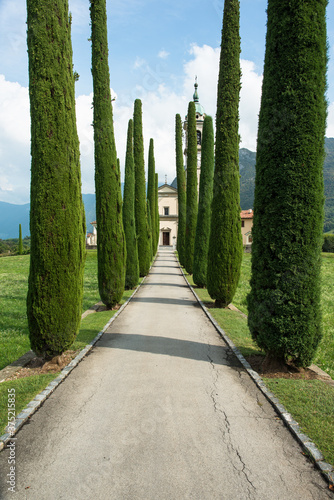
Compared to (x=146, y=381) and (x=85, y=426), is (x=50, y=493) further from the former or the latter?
(x=146, y=381)

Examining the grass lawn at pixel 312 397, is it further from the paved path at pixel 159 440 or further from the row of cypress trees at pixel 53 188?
the row of cypress trees at pixel 53 188

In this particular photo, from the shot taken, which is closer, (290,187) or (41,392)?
(41,392)

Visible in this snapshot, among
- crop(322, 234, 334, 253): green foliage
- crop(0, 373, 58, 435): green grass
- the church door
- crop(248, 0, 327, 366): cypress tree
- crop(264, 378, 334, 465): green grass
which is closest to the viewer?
crop(264, 378, 334, 465): green grass

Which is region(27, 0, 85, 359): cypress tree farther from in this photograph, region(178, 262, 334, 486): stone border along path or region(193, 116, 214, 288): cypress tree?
region(193, 116, 214, 288): cypress tree

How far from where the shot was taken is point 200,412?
450 centimetres

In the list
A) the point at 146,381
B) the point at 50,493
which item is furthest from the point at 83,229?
the point at 50,493

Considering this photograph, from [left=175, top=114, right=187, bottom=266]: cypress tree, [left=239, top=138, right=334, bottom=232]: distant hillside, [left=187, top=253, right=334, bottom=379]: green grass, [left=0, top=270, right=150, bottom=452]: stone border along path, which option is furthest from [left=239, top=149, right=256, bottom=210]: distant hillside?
[left=0, top=270, right=150, bottom=452]: stone border along path

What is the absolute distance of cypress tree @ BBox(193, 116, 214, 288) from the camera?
55.2 feet

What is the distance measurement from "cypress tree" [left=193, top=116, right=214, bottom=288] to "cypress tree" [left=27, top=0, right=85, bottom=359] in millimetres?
11172

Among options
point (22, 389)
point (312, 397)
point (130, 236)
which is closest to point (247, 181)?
point (130, 236)

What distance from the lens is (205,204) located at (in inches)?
670

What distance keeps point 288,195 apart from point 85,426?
4.54m

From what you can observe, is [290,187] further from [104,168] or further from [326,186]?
[326,186]

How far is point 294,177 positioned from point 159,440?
172 inches
